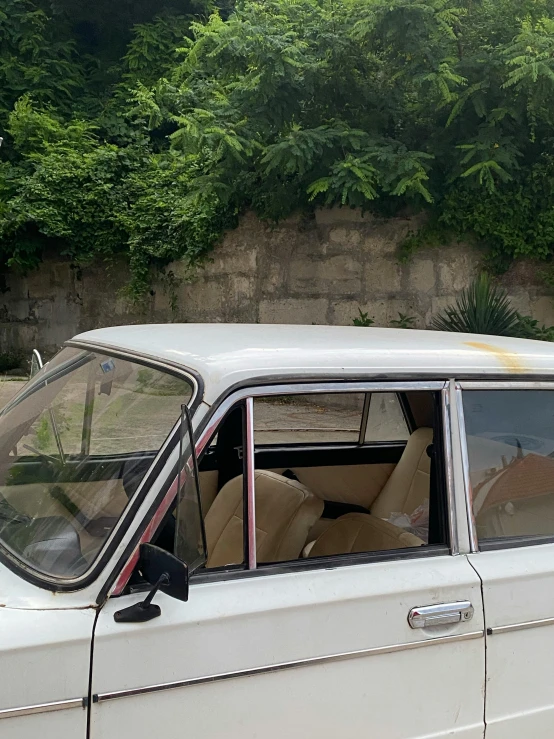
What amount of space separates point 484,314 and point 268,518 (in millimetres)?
5649

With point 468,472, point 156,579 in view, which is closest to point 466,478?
point 468,472

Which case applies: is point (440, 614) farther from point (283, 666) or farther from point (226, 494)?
point (226, 494)

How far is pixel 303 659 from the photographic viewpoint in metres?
1.70

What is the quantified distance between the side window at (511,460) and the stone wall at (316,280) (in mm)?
6103

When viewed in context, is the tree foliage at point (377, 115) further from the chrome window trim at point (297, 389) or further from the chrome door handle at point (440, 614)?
the chrome door handle at point (440, 614)

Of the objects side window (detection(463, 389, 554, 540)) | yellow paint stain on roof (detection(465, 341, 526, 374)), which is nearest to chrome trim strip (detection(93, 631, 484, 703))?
side window (detection(463, 389, 554, 540))

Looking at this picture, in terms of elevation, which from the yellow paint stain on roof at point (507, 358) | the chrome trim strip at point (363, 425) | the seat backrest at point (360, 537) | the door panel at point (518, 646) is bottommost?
the door panel at point (518, 646)

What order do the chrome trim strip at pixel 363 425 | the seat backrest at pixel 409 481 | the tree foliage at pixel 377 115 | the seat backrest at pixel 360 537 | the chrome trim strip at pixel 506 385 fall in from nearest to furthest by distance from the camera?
1. the chrome trim strip at pixel 506 385
2. the seat backrest at pixel 360 537
3. the seat backrest at pixel 409 481
4. the chrome trim strip at pixel 363 425
5. the tree foliage at pixel 377 115

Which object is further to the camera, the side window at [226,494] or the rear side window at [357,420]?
the rear side window at [357,420]

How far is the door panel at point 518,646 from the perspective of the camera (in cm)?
192

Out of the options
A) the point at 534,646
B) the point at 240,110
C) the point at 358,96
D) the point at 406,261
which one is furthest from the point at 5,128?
the point at 534,646

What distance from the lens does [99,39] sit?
14.0 m

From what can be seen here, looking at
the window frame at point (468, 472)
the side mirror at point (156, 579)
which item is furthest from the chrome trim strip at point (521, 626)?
the side mirror at point (156, 579)

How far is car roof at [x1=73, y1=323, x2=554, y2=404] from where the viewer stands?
1833 millimetres
